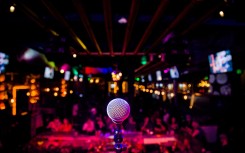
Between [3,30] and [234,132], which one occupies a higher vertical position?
[3,30]

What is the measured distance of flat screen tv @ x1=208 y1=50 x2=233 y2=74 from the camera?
24.9 feet

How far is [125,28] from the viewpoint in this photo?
19.4ft

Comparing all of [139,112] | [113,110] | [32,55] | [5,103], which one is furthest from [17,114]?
[113,110]

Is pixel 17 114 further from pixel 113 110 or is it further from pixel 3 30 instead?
pixel 113 110

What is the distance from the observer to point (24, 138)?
1049 centimetres

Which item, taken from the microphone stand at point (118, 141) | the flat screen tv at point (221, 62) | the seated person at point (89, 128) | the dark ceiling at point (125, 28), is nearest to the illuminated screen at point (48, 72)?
the dark ceiling at point (125, 28)

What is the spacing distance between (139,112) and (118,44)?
17.8 feet

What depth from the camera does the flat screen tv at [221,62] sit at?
7.58 metres

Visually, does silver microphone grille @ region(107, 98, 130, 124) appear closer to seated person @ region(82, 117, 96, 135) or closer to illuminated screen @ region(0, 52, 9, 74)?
illuminated screen @ region(0, 52, 9, 74)

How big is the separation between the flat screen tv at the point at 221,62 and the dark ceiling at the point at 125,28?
0.51 metres

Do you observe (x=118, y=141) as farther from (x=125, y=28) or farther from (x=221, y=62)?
(x=221, y=62)

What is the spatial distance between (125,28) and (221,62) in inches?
168

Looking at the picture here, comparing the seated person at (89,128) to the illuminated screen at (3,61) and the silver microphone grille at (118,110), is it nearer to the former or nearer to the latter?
the illuminated screen at (3,61)

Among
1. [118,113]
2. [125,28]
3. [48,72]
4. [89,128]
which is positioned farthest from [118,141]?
[48,72]
